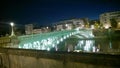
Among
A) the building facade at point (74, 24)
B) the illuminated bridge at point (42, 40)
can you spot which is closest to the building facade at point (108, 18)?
the building facade at point (74, 24)

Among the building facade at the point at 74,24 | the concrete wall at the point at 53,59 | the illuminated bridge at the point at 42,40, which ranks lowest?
the concrete wall at the point at 53,59

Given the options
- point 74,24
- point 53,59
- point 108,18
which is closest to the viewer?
point 53,59

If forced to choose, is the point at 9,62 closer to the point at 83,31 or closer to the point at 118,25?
the point at 83,31


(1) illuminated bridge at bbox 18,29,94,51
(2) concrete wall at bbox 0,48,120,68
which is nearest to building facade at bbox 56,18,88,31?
(1) illuminated bridge at bbox 18,29,94,51

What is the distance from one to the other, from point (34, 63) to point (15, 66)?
1.06 metres

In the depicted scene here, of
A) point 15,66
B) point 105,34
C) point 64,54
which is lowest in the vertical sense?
point 15,66

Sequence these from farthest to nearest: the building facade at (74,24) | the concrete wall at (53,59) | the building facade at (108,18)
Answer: the building facade at (74,24) < the building facade at (108,18) < the concrete wall at (53,59)

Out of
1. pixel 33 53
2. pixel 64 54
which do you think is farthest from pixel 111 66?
pixel 33 53

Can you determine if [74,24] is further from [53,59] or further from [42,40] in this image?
[53,59]

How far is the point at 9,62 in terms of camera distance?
23.6 feet

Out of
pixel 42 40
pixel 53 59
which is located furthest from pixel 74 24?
pixel 53 59

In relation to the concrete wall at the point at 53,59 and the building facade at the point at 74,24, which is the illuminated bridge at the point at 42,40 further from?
the building facade at the point at 74,24

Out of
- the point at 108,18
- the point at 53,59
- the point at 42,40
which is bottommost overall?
the point at 53,59

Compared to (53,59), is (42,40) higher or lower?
higher
